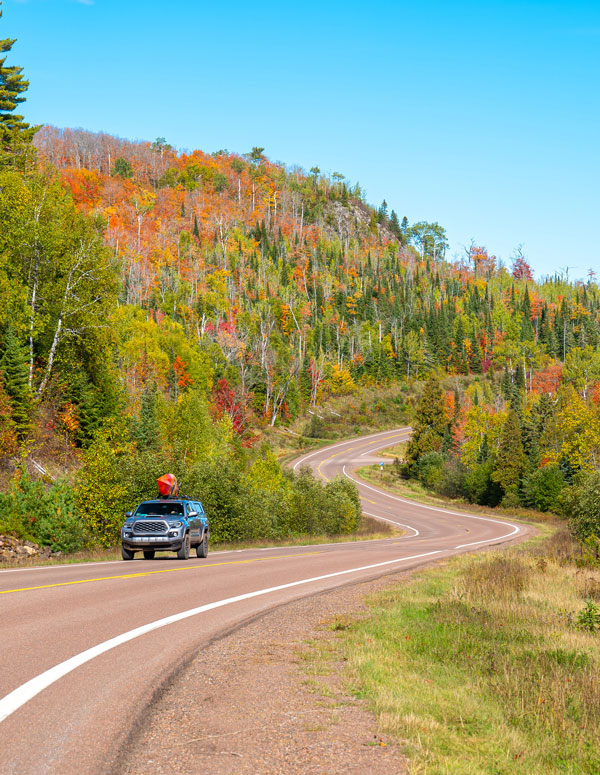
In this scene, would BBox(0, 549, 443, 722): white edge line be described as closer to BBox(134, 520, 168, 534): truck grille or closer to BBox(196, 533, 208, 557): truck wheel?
BBox(134, 520, 168, 534): truck grille

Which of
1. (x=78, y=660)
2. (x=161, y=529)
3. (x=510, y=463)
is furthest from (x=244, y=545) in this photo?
(x=510, y=463)

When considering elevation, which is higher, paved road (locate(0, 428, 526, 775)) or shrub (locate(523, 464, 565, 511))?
paved road (locate(0, 428, 526, 775))

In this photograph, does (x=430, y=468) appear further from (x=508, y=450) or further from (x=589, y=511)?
(x=589, y=511)

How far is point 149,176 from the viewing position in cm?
19175

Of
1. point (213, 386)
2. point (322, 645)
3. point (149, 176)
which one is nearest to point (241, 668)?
point (322, 645)

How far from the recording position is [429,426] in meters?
86.2

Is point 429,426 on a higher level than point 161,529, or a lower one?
higher

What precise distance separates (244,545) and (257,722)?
22.8m

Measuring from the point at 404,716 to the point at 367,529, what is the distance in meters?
44.8

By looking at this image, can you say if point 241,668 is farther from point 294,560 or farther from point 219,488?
point 219,488

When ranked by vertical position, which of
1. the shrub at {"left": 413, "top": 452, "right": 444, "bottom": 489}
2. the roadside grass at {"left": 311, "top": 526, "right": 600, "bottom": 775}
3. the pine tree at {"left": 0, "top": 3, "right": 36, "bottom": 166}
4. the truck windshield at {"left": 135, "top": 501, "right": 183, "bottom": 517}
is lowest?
the shrub at {"left": 413, "top": 452, "right": 444, "bottom": 489}

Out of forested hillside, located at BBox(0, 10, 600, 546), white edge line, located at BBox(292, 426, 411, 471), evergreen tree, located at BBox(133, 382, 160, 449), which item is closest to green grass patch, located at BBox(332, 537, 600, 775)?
forested hillside, located at BBox(0, 10, 600, 546)

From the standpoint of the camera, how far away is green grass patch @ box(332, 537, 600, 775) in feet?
15.2

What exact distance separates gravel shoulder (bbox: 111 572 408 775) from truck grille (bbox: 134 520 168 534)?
1050cm
